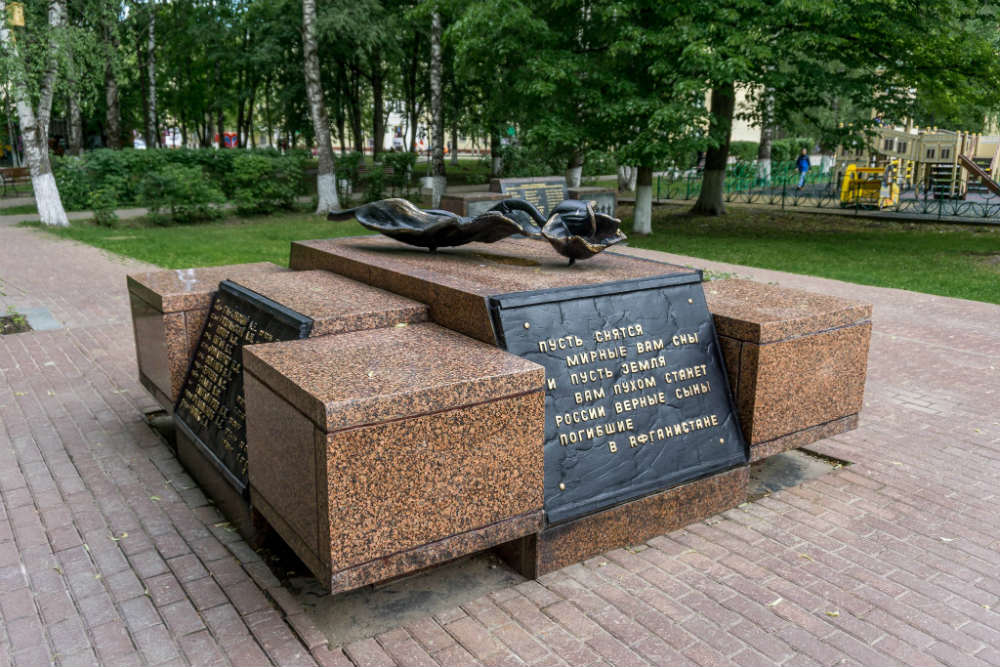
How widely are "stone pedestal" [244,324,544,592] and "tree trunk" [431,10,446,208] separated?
16672 mm

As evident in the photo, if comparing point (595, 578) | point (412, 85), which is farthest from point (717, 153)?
point (412, 85)

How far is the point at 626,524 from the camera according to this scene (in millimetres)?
3900

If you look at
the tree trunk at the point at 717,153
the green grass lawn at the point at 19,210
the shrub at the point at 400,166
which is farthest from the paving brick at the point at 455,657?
the green grass lawn at the point at 19,210

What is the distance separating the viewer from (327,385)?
3061 mm

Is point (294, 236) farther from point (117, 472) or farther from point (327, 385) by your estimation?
point (327, 385)

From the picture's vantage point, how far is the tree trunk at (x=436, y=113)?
20.5 meters

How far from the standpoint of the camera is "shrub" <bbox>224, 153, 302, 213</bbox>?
2044 cm

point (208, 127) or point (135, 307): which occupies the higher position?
point (208, 127)

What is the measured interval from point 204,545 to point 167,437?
171 cm

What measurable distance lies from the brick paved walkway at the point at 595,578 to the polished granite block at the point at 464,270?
1.33 meters

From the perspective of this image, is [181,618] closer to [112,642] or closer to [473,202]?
[112,642]

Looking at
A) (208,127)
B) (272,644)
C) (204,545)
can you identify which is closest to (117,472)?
(204,545)

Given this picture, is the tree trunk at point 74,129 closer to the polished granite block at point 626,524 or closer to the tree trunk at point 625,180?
the tree trunk at point 625,180

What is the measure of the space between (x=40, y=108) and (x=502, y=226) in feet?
53.4
